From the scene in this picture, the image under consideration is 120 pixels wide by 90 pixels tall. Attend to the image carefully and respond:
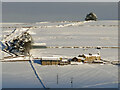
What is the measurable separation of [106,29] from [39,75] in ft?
133

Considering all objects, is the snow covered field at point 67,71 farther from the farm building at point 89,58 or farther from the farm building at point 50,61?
the farm building at point 89,58

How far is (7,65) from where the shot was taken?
128ft

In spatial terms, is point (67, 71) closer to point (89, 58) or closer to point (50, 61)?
point (50, 61)

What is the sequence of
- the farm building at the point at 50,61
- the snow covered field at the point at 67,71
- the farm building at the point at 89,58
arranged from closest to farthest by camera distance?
the snow covered field at the point at 67,71 < the farm building at the point at 50,61 < the farm building at the point at 89,58

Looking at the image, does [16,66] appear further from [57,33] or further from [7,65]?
[57,33]

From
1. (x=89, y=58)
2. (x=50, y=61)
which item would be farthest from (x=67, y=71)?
(x=89, y=58)

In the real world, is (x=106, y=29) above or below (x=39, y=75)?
above

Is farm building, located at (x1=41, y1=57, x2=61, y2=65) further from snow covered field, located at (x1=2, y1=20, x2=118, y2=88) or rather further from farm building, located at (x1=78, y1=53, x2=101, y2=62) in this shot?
farm building, located at (x1=78, y1=53, x2=101, y2=62)

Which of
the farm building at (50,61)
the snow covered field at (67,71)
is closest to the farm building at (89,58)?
the snow covered field at (67,71)

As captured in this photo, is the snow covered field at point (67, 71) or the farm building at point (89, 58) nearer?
the snow covered field at point (67, 71)

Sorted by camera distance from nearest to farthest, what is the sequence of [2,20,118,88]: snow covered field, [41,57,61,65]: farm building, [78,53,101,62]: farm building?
[2,20,118,88]: snow covered field
[41,57,61,65]: farm building
[78,53,101,62]: farm building

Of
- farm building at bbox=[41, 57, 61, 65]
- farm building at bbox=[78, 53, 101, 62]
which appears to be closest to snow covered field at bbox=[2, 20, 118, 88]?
farm building at bbox=[41, 57, 61, 65]

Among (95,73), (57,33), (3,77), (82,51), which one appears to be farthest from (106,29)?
(3,77)

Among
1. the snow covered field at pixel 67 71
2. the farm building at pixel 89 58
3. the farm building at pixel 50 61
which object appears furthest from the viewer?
the farm building at pixel 89 58
